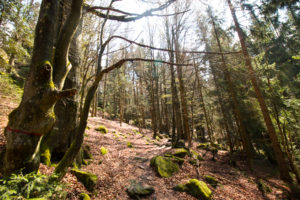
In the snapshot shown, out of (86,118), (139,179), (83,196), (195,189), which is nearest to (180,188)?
(195,189)

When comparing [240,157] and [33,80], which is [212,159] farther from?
[33,80]

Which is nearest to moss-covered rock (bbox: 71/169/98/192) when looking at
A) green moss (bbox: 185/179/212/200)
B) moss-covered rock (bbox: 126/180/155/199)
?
moss-covered rock (bbox: 126/180/155/199)

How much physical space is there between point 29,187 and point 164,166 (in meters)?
4.63

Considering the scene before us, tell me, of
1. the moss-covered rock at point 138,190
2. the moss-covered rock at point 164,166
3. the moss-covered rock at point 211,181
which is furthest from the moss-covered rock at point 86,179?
the moss-covered rock at point 211,181

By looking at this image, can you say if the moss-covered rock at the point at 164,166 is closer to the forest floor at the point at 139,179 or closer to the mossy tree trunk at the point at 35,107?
the forest floor at the point at 139,179

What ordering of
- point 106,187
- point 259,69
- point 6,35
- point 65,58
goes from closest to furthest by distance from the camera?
point 65,58 < point 106,187 < point 6,35 < point 259,69

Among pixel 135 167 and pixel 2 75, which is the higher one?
pixel 2 75

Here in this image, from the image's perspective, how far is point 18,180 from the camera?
1710 mm

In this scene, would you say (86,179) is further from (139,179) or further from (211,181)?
(211,181)

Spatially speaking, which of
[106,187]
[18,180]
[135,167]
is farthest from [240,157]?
[18,180]

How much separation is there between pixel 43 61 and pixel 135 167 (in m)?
4.98

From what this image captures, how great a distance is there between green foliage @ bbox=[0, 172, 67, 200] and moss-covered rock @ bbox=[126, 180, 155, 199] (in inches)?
78.6

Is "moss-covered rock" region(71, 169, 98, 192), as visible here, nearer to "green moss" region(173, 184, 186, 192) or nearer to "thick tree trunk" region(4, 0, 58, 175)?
"thick tree trunk" region(4, 0, 58, 175)

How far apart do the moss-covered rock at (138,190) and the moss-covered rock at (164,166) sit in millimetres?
1115
